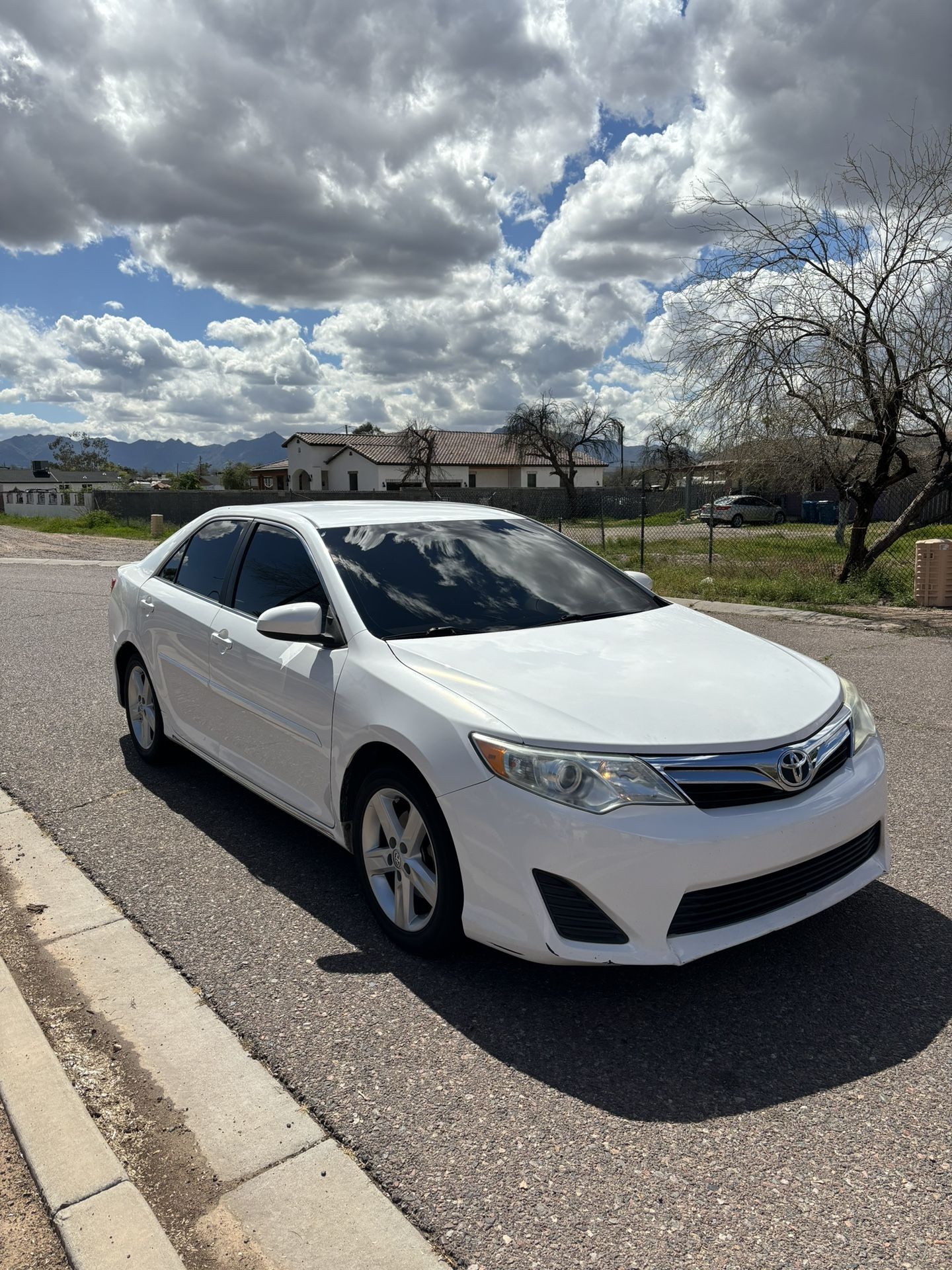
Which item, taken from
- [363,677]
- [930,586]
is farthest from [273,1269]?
[930,586]

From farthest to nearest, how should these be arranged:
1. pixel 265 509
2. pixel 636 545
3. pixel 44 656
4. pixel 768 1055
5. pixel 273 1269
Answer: pixel 636 545, pixel 44 656, pixel 265 509, pixel 768 1055, pixel 273 1269

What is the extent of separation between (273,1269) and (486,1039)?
3.10ft

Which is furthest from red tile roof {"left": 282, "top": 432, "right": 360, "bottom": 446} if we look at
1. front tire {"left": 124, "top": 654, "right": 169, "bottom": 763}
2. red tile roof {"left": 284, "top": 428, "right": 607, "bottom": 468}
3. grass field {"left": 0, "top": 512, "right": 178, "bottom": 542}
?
front tire {"left": 124, "top": 654, "right": 169, "bottom": 763}

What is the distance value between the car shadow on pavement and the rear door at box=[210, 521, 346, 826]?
0.58 metres

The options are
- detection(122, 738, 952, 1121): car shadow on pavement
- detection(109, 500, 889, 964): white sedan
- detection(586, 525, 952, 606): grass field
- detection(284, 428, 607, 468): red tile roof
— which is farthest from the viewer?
detection(284, 428, 607, 468): red tile roof

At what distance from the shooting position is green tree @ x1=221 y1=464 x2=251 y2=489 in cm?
10081

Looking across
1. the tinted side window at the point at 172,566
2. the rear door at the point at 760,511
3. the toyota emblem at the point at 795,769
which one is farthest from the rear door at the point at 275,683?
the rear door at the point at 760,511

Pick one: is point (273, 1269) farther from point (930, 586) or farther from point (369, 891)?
point (930, 586)

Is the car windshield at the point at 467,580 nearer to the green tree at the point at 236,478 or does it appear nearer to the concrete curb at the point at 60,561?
the concrete curb at the point at 60,561

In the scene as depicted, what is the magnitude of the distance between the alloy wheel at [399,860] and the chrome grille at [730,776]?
0.84 metres

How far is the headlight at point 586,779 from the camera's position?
279 centimetres

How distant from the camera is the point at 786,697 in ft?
10.9

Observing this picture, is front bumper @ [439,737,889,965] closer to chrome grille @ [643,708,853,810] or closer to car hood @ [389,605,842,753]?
chrome grille @ [643,708,853,810]

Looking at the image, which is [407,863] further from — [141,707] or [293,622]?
[141,707]
